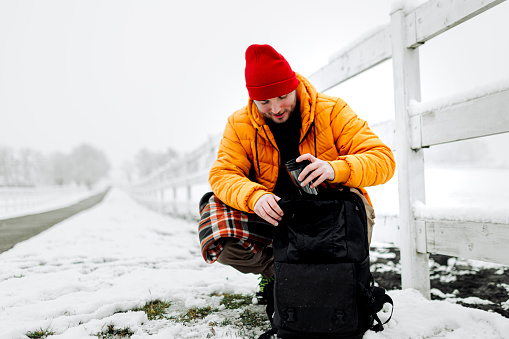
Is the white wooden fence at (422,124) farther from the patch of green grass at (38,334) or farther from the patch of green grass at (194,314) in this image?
the patch of green grass at (38,334)

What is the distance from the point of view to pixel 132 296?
2.12 metres

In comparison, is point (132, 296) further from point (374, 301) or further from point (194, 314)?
point (374, 301)

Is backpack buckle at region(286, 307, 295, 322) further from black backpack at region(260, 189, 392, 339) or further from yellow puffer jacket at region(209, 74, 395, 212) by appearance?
yellow puffer jacket at region(209, 74, 395, 212)

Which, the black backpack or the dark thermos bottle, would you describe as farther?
the dark thermos bottle

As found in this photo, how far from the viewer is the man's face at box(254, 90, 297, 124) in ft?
5.82

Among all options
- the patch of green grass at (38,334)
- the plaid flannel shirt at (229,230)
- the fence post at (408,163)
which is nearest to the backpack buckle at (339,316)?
the plaid flannel shirt at (229,230)

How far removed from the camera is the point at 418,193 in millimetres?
2037

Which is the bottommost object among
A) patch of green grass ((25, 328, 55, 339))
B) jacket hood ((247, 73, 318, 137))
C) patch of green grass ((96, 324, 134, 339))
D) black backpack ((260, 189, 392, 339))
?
patch of green grass ((96, 324, 134, 339))

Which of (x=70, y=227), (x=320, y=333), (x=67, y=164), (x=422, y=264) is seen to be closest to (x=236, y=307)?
(x=320, y=333)

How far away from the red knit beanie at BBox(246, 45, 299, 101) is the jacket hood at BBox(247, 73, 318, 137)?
0.24ft

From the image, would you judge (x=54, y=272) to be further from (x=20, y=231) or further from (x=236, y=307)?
(x=20, y=231)

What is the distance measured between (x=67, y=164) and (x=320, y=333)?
278 ft

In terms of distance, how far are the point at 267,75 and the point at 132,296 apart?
61.8 inches

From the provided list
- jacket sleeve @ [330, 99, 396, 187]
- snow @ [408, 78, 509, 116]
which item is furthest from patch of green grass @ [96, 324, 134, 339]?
snow @ [408, 78, 509, 116]
